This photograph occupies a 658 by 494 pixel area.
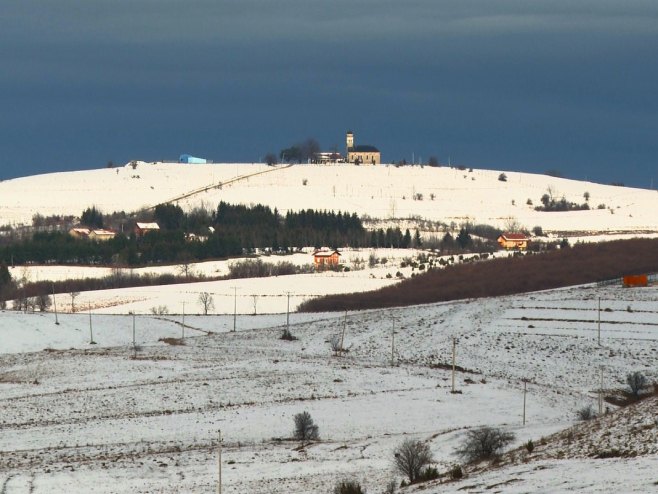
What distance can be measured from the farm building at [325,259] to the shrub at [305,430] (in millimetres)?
89617

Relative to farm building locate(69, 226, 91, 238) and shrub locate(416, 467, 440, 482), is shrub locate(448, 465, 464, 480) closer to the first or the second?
shrub locate(416, 467, 440, 482)

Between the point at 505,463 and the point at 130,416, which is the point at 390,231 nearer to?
the point at 130,416

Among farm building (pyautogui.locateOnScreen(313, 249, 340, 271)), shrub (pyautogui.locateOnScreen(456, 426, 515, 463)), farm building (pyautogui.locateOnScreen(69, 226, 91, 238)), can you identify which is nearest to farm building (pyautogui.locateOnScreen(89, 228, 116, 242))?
farm building (pyautogui.locateOnScreen(69, 226, 91, 238))

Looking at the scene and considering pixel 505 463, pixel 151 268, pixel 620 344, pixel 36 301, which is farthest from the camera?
pixel 151 268

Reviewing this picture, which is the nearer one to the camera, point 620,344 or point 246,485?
point 246,485

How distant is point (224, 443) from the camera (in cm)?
5116

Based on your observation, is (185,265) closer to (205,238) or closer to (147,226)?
(205,238)

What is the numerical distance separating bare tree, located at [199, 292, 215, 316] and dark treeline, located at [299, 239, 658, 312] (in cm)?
752

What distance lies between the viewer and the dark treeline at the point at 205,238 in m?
154

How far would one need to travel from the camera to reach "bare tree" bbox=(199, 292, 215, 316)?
365 ft

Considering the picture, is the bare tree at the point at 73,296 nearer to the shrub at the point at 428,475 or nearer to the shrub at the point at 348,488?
the shrub at the point at 428,475

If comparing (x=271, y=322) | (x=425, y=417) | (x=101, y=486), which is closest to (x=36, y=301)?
(x=271, y=322)

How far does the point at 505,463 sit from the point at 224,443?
1656cm

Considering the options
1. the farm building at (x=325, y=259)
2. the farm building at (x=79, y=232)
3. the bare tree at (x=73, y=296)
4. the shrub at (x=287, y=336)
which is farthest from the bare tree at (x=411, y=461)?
the farm building at (x=79, y=232)
